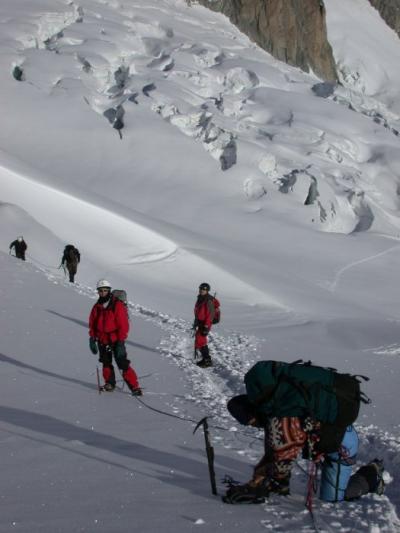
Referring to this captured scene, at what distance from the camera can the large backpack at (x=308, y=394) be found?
3973mm

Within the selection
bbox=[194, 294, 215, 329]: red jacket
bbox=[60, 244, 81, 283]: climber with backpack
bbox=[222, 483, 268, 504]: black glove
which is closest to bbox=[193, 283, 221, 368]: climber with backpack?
bbox=[194, 294, 215, 329]: red jacket

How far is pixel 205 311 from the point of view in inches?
406

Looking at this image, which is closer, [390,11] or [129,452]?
[129,452]

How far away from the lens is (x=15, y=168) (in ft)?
92.1

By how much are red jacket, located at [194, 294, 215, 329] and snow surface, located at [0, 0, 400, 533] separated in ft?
2.13

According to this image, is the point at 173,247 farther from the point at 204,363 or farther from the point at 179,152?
the point at 179,152

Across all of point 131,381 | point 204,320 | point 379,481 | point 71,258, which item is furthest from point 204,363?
point 71,258

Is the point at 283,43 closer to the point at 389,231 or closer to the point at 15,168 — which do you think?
the point at 389,231

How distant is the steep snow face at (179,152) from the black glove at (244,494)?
14.4 metres

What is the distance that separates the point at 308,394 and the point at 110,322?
3.82 meters

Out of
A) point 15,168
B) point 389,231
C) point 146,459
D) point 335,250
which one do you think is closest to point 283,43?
point 389,231

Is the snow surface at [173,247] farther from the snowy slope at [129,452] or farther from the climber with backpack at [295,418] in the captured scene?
the climber with backpack at [295,418]

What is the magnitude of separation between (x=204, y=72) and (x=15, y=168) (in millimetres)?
26064

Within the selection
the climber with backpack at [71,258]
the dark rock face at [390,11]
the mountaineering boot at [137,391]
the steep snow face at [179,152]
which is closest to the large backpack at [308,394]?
the mountaineering boot at [137,391]
